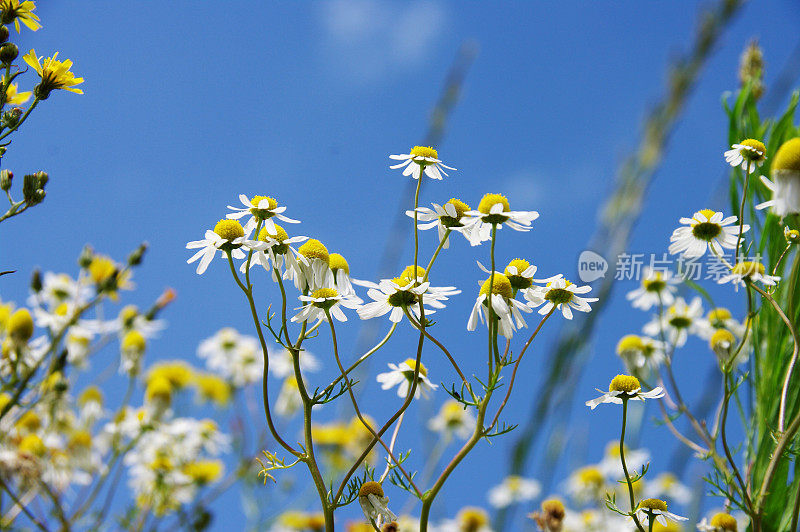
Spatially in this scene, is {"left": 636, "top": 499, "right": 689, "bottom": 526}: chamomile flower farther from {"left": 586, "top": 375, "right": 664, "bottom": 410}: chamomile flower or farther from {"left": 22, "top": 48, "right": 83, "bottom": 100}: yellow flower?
{"left": 22, "top": 48, "right": 83, "bottom": 100}: yellow flower

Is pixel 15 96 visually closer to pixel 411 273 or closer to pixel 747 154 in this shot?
pixel 411 273

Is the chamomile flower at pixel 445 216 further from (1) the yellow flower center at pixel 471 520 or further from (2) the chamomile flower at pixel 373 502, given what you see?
(1) the yellow flower center at pixel 471 520

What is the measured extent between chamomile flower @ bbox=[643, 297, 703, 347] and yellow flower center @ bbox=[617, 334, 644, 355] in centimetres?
8

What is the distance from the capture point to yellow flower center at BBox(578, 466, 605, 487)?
2082mm

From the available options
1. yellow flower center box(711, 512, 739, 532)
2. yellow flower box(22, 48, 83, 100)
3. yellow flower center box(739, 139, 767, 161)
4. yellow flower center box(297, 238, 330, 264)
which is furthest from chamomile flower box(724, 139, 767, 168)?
yellow flower box(22, 48, 83, 100)

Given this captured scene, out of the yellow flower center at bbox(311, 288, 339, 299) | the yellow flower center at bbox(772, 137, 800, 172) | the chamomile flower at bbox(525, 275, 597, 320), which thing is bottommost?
the yellow flower center at bbox(311, 288, 339, 299)

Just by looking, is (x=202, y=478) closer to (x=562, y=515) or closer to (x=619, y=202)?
(x=562, y=515)

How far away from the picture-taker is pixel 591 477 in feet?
6.84

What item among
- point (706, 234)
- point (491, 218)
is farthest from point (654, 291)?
point (491, 218)

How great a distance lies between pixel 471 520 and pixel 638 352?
921mm

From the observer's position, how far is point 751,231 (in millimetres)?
1120

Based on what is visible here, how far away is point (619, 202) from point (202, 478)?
1273 mm

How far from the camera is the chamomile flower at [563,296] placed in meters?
0.71

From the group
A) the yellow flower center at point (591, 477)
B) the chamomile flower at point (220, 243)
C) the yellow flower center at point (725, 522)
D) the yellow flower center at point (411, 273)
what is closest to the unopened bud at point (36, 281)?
the chamomile flower at point (220, 243)
